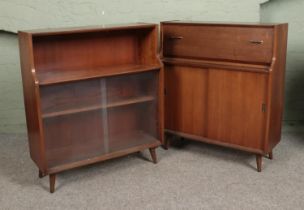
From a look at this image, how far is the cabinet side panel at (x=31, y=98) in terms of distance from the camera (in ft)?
7.67

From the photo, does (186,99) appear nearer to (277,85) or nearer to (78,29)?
(277,85)

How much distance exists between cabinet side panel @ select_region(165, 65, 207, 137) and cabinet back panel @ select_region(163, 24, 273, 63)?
13 centimetres

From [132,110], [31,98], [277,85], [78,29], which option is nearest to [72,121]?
[31,98]

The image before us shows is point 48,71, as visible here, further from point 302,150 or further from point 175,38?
point 302,150

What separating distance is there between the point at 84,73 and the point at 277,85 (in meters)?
1.29

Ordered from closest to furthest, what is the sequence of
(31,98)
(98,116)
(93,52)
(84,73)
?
(31,98)
(84,73)
(98,116)
(93,52)

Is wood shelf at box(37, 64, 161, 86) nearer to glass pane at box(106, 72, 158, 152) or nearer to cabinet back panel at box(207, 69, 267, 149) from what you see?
glass pane at box(106, 72, 158, 152)

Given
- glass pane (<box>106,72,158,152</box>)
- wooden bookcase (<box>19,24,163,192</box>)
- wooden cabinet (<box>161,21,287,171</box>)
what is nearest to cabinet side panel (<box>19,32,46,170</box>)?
wooden bookcase (<box>19,24,163,192</box>)

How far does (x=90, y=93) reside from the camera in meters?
2.60

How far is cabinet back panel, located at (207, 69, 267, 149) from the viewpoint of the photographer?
8.79 ft

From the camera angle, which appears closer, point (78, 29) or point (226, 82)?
point (78, 29)

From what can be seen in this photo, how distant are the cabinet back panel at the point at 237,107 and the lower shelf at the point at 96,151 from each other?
0.46 metres

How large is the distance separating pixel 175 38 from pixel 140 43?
0.26 metres

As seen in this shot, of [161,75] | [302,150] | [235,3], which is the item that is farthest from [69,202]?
[235,3]
